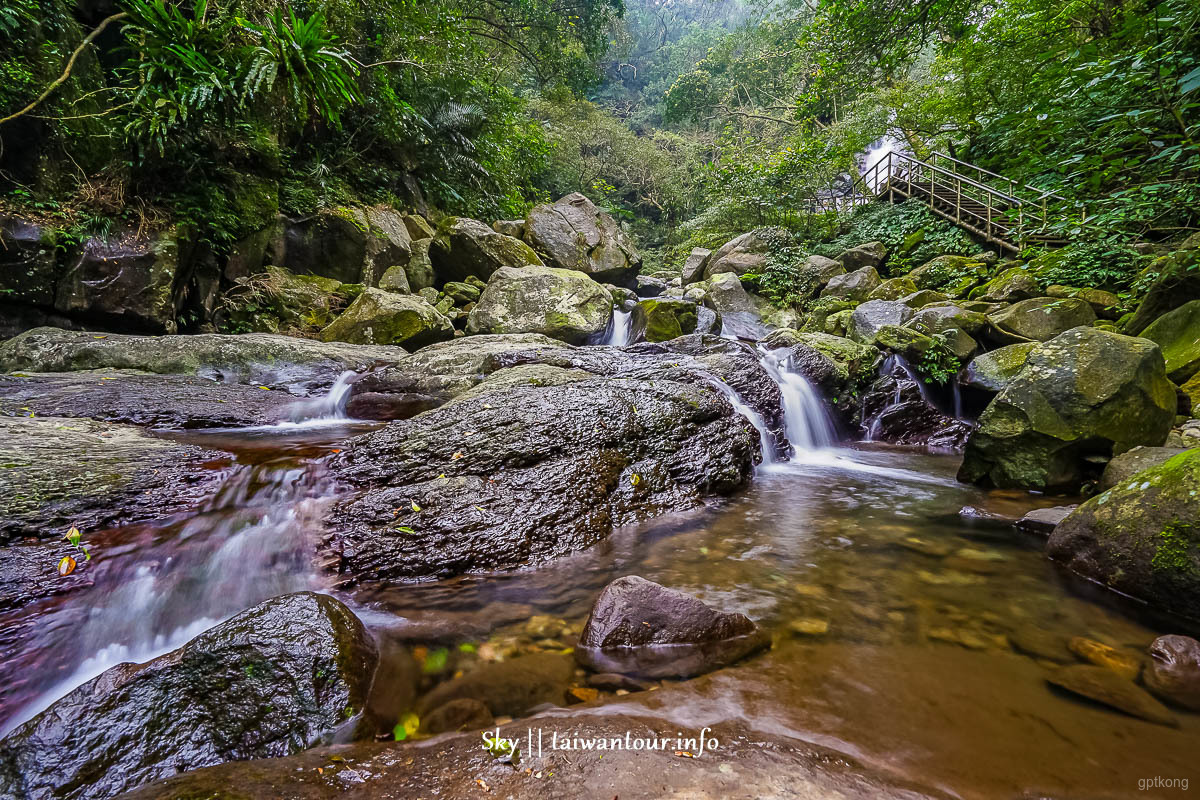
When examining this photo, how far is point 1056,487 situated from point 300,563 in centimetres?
578

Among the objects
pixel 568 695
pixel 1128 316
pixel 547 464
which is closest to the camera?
pixel 568 695

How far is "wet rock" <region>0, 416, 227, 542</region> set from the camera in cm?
230

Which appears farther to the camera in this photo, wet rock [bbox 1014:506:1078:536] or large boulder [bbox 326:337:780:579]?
wet rock [bbox 1014:506:1078:536]

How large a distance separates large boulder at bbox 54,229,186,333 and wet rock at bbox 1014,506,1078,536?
9.84 m

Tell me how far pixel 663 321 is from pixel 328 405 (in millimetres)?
6454

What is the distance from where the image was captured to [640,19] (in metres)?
34.3

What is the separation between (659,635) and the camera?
2.00m

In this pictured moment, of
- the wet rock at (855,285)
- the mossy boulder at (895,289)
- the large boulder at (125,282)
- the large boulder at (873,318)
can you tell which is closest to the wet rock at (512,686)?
the large boulder at (125,282)

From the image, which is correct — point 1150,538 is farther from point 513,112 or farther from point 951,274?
point 513,112

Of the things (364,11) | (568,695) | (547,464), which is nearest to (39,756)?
(568,695)

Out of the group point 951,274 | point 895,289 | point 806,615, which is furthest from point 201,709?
point 951,274

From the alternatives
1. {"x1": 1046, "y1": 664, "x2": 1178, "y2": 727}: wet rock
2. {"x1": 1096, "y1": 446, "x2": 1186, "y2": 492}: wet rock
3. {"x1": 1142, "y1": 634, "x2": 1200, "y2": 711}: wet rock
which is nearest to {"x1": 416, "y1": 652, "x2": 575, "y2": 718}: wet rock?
{"x1": 1046, "y1": 664, "x2": 1178, "y2": 727}: wet rock

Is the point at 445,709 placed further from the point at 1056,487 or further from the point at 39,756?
the point at 1056,487

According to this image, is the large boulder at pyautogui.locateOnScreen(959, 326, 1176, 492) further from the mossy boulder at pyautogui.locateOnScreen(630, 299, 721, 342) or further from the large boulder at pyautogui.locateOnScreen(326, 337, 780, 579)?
the mossy boulder at pyautogui.locateOnScreen(630, 299, 721, 342)
